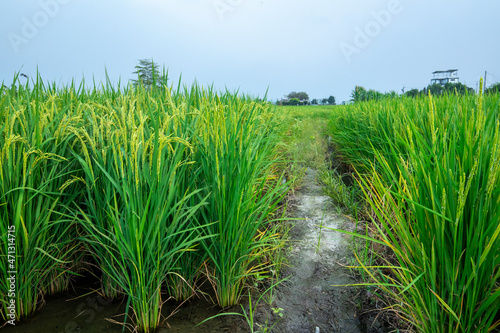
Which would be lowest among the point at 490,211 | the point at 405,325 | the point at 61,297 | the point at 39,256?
the point at 405,325

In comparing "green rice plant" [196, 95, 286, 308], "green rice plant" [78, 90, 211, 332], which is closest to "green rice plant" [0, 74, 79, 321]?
"green rice plant" [78, 90, 211, 332]

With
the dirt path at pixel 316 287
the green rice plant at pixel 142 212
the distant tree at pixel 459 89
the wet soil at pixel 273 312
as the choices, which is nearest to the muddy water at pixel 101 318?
the wet soil at pixel 273 312

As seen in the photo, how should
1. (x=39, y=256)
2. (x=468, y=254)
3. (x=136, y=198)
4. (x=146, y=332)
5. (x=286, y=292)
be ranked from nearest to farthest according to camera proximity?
(x=468, y=254) → (x=136, y=198) → (x=146, y=332) → (x=39, y=256) → (x=286, y=292)

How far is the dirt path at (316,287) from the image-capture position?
1711 mm

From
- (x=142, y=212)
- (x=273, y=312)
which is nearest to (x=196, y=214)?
(x=142, y=212)

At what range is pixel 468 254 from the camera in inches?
46.5

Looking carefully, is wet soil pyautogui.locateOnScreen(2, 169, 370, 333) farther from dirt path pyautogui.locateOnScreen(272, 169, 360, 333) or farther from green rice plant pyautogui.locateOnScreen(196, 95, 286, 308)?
green rice plant pyautogui.locateOnScreen(196, 95, 286, 308)

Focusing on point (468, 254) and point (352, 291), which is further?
point (352, 291)

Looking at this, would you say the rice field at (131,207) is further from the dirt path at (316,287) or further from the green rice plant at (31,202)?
the dirt path at (316,287)

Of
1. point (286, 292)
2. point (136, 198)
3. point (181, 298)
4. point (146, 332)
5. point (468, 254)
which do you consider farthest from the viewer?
point (286, 292)

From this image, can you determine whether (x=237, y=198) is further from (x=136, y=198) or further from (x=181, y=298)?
(x=181, y=298)

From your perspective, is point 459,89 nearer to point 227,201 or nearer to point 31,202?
point 227,201

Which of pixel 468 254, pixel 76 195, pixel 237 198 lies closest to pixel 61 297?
pixel 76 195

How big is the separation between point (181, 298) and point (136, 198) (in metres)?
0.76
